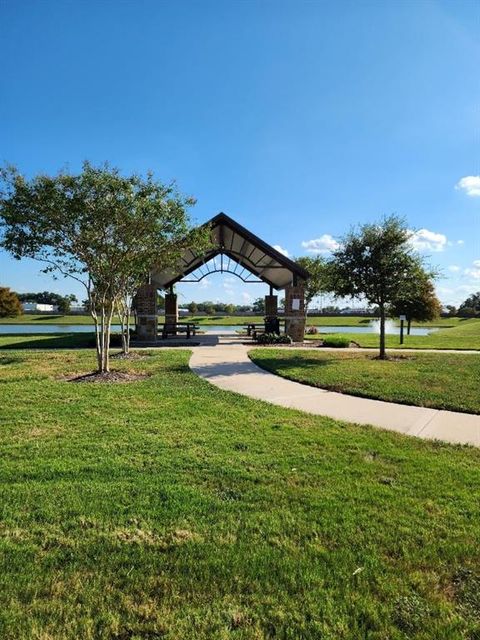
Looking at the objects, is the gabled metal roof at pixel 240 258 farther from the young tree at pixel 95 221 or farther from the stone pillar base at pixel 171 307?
the young tree at pixel 95 221

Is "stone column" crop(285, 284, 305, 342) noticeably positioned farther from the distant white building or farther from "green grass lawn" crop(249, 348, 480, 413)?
the distant white building

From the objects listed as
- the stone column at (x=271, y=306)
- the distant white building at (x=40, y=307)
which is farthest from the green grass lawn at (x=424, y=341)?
the distant white building at (x=40, y=307)

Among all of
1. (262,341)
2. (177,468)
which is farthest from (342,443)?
(262,341)

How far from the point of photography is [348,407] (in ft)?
22.4

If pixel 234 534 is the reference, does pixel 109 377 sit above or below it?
above

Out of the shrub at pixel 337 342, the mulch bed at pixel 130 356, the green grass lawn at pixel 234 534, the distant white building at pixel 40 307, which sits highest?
the distant white building at pixel 40 307

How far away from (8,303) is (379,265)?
4218cm

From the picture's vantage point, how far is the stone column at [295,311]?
62.0 ft

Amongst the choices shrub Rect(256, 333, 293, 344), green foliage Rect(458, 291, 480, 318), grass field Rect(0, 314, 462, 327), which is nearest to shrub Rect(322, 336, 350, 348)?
shrub Rect(256, 333, 293, 344)

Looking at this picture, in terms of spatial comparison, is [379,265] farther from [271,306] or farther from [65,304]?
[65,304]

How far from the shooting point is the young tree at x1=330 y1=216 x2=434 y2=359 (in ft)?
43.2

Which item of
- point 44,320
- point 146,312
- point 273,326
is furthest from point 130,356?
point 44,320

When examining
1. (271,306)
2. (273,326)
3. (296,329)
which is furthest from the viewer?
(271,306)

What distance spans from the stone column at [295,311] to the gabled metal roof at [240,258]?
50 cm
